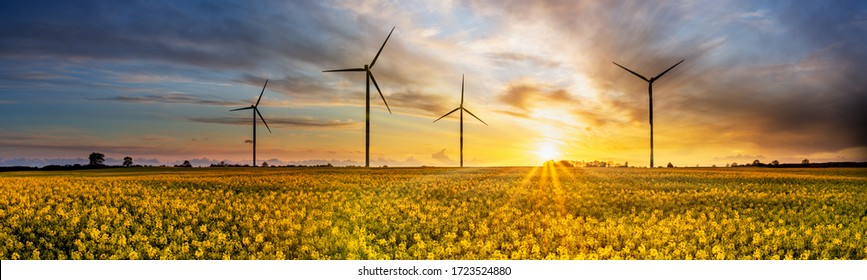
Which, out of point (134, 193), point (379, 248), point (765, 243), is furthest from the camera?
point (134, 193)

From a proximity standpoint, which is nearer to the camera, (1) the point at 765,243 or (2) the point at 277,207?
(1) the point at 765,243

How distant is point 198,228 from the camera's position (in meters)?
14.0

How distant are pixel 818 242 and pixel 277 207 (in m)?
13.8

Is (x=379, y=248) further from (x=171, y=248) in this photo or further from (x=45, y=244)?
(x=45, y=244)

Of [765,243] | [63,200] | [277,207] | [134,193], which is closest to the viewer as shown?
[765,243]

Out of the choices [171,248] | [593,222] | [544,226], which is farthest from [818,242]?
[171,248]

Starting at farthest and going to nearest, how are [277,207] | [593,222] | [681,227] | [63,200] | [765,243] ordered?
1. [63,200]
2. [277,207]
3. [593,222]
4. [681,227]
5. [765,243]

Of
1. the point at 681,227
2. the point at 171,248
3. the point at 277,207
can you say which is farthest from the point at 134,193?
the point at 681,227

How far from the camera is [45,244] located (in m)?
12.1

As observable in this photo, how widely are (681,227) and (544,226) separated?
3.11m
